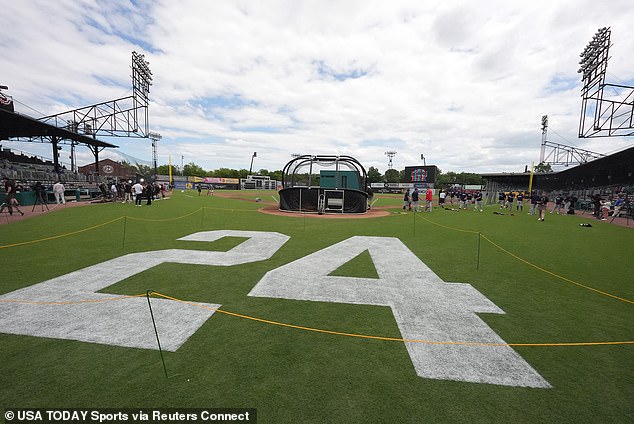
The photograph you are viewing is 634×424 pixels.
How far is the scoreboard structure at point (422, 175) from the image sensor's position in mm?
60969

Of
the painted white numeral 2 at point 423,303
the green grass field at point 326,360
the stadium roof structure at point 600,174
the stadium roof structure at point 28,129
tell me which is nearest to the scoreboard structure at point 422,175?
the stadium roof structure at point 600,174

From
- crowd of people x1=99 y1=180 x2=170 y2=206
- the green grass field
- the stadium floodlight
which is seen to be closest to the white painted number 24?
the green grass field

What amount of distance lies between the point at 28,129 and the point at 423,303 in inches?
1815

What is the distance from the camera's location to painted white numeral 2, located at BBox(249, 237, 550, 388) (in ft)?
10.9

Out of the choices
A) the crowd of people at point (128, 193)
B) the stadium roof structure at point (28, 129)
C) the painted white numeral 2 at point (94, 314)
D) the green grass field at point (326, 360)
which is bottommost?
the green grass field at point (326, 360)

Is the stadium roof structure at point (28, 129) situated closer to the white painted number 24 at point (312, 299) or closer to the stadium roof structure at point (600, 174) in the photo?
the white painted number 24 at point (312, 299)

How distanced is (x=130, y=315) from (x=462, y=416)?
4.84 meters

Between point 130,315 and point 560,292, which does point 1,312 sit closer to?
point 130,315

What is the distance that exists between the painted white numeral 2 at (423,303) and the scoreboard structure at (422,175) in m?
57.7

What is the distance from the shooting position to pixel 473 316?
4.71 m

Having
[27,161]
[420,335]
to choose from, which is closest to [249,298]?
[420,335]

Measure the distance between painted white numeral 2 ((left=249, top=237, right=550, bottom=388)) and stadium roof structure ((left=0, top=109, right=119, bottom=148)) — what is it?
35.3m

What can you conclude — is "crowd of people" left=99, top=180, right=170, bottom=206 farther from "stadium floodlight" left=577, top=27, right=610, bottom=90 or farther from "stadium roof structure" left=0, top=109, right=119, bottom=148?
"stadium floodlight" left=577, top=27, right=610, bottom=90

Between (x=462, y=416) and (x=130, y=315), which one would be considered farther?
(x=130, y=315)
